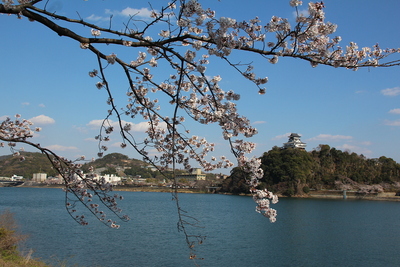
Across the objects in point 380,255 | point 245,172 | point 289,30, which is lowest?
point 380,255

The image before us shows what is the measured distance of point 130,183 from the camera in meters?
97.0

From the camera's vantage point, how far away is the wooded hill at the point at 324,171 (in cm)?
5769

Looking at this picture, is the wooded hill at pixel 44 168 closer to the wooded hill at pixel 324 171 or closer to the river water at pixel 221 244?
the wooded hill at pixel 324 171

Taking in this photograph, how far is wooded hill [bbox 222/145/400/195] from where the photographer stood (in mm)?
57688

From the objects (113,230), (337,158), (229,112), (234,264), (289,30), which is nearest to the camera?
(289,30)

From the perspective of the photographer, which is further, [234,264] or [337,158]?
[337,158]

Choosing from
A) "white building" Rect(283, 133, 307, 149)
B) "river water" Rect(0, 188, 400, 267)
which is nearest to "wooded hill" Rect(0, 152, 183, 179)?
"white building" Rect(283, 133, 307, 149)

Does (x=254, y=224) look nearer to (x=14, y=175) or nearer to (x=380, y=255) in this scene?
(x=380, y=255)

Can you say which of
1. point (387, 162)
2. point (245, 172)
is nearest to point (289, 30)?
point (245, 172)

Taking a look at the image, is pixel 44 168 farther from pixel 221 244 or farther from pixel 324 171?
pixel 221 244

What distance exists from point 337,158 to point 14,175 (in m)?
94.7

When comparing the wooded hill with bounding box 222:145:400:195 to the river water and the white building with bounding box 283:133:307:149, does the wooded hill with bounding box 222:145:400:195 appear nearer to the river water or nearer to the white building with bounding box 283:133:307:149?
the white building with bounding box 283:133:307:149

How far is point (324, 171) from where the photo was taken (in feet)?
209

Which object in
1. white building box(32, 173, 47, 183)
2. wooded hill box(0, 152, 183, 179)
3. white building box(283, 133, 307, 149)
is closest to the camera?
white building box(283, 133, 307, 149)
